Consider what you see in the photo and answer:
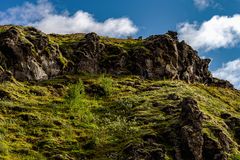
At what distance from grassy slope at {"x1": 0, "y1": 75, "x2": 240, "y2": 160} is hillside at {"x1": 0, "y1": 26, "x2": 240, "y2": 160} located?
0.78ft

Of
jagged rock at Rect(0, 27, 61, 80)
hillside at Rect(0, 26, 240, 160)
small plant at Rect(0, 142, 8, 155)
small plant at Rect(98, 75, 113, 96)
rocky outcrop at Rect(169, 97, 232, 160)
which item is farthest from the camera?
jagged rock at Rect(0, 27, 61, 80)

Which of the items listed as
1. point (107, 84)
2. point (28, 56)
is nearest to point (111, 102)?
point (107, 84)

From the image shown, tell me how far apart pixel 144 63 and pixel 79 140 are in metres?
69.3

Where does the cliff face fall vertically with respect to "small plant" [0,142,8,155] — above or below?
above

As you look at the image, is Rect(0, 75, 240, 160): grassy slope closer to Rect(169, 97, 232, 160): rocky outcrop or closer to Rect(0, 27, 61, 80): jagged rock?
Rect(169, 97, 232, 160): rocky outcrop

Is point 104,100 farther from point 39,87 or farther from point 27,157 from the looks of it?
point 27,157

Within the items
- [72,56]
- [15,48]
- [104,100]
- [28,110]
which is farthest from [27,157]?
[72,56]

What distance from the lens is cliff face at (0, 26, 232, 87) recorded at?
151m

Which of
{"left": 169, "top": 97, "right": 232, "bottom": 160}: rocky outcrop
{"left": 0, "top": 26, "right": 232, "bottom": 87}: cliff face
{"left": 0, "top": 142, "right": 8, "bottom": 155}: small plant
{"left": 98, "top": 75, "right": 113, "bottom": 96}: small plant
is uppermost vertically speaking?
{"left": 0, "top": 26, "right": 232, "bottom": 87}: cliff face

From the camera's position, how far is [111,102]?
139 metres

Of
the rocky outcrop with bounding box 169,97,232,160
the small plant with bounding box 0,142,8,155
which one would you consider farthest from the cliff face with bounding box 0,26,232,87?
the rocky outcrop with bounding box 169,97,232,160

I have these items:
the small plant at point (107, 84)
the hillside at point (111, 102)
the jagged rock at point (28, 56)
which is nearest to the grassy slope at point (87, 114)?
the small plant at point (107, 84)

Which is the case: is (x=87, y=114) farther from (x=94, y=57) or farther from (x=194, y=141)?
(x=94, y=57)

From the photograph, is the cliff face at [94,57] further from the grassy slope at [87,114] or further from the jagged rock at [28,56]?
the grassy slope at [87,114]
